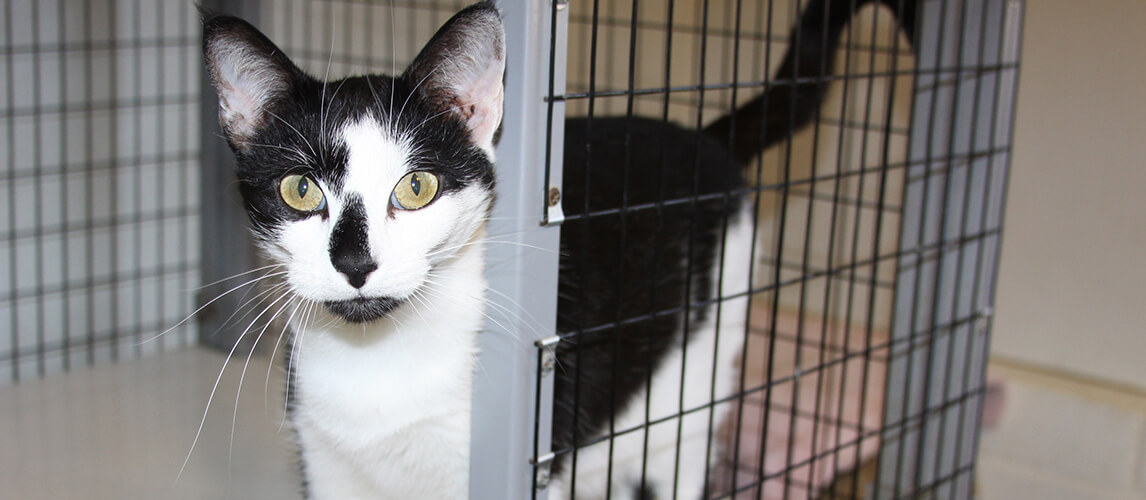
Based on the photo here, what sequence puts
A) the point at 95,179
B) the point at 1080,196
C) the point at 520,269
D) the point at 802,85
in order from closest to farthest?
1. the point at 520,269
2. the point at 802,85
3. the point at 1080,196
4. the point at 95,179

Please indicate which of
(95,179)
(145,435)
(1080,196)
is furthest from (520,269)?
(95,179)

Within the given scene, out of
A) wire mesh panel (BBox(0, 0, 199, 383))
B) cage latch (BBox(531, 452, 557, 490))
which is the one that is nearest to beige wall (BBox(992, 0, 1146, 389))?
cage latch (BBox(531, 452, 557, 490))

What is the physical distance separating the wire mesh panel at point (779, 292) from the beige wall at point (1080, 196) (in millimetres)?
259

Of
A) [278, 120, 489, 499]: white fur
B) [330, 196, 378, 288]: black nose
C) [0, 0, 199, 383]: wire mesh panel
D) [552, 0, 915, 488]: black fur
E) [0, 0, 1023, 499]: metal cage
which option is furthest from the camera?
[0, 0, 199, 383]: wire mesh panel

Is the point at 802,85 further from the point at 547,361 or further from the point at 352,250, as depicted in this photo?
the point at 352,250

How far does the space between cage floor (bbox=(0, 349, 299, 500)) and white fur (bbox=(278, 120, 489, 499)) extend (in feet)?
0.43

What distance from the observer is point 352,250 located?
771 mm

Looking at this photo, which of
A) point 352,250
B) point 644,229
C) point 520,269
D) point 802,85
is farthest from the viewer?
point 802,85

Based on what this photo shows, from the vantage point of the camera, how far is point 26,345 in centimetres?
186

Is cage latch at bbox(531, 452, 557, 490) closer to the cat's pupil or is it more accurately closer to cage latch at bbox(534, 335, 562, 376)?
cage latch at bbox(534, 335, 562, 376)

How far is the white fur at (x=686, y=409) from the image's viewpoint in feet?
4.32

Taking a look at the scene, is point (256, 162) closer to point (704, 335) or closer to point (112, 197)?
point (704, 335)

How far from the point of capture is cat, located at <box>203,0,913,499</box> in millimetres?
804

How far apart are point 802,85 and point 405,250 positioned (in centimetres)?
81
